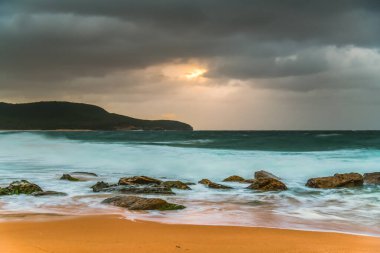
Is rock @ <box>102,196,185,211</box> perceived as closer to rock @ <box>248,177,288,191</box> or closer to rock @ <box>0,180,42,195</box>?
rock @ <box>0,180,42,195</box>

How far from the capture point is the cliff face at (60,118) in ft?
357

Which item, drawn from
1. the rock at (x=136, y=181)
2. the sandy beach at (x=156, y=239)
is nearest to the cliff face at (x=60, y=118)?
the rock at (x=136, y=181)

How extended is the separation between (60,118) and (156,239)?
121m

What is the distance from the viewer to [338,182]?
13.4 meters

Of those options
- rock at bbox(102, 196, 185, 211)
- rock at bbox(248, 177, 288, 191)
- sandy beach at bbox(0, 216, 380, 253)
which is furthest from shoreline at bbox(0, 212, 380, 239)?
rock at bbox(248, 177, 288, 191)

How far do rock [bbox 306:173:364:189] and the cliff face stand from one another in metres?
98.1

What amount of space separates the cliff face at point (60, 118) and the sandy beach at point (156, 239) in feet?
333

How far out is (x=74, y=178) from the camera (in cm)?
1459

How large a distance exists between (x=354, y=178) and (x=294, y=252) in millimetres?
8920

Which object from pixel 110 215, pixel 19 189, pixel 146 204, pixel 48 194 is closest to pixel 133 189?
pixel 48 194

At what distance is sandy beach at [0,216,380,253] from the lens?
5.61 metres

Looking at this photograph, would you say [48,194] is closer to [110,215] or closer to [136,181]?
[136,181]

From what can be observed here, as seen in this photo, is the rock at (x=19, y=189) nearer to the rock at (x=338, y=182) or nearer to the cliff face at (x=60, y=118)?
the rock at (x=338, y=182)

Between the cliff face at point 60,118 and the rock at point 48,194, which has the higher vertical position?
the cliff face at point 60,118
